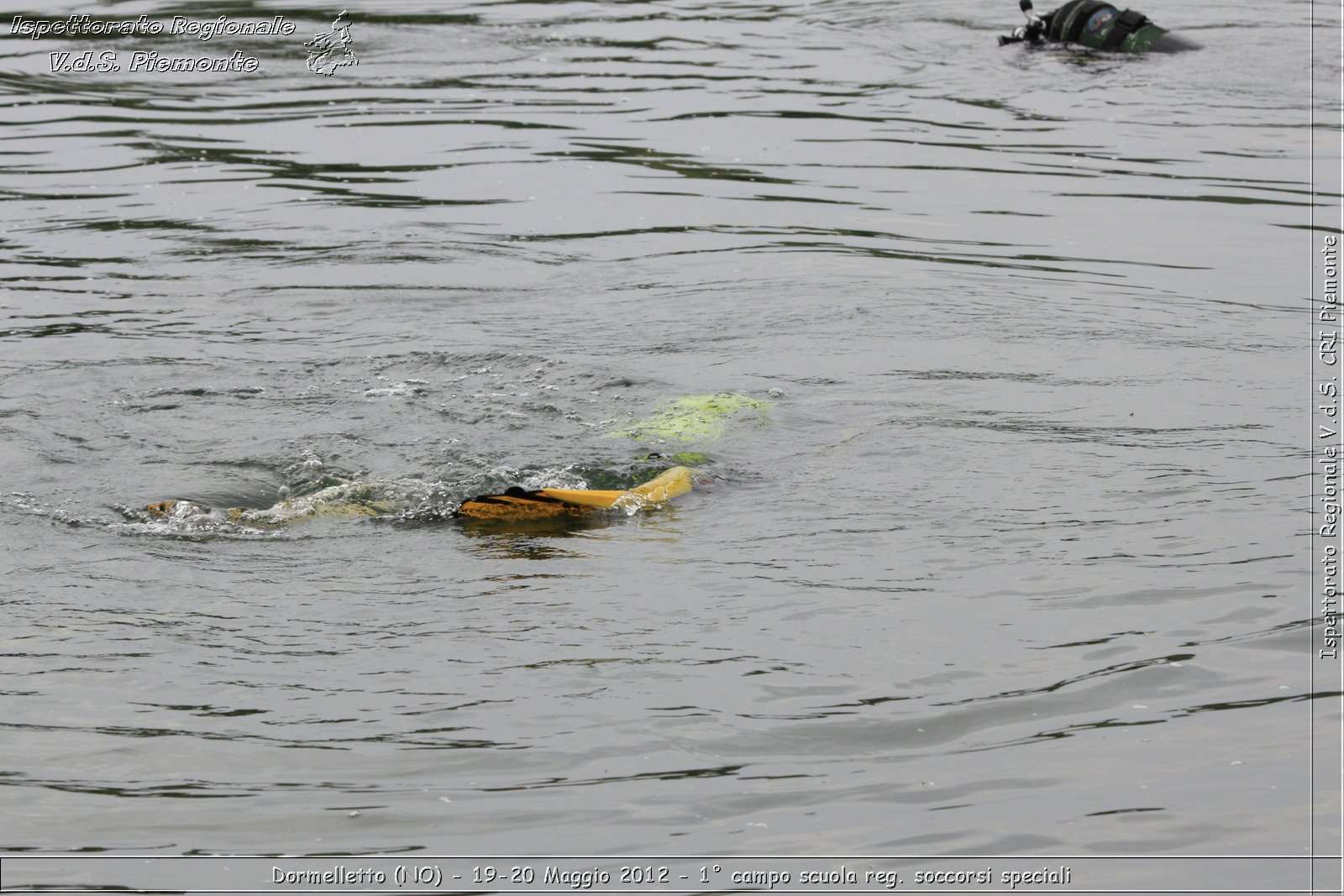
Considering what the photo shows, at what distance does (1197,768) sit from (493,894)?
1.89m

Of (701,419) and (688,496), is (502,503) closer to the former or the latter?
(688,496)

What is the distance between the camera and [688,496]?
580 centimetres

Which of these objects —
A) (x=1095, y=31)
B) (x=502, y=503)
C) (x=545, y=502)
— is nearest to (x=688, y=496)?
(x=545, y=502)

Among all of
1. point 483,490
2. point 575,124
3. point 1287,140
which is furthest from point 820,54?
point 483,490

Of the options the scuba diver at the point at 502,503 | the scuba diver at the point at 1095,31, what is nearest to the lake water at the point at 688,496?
the scuba diver at the point at 502,503

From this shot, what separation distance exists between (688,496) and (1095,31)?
1023 cm

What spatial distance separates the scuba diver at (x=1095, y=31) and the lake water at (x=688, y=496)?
1109mm

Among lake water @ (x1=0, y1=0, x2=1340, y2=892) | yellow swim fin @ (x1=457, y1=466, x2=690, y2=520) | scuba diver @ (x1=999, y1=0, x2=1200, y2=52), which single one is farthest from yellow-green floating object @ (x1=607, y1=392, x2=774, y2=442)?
scuba diver @ (x1=999, y1=0, x2=1200, y2=52)

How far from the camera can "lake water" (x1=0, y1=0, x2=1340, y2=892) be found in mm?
3832

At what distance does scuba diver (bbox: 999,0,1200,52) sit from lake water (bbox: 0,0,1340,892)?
1.11 m

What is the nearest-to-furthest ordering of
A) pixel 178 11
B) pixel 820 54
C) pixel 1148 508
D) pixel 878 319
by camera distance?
pixel 1148 508, pixel 878 319, pixel 820 54, pixel 178 11

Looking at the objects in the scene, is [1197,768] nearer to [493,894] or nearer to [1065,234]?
[493,894]

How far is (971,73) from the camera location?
46.1 ft

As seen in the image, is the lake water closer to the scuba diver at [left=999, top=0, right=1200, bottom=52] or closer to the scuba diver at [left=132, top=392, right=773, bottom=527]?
the scuba diver at [left=132, top=392, right=773, bottom=527]
